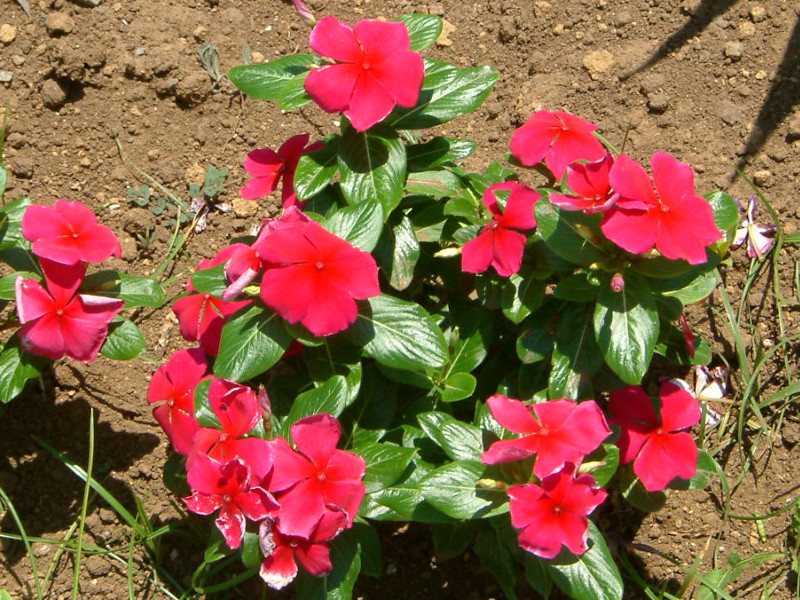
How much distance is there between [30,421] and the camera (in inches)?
115

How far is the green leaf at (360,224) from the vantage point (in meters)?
2.05

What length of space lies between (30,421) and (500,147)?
1887 mm

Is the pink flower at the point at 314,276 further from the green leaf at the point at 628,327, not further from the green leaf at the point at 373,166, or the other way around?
the green leaf at the point at 628,327

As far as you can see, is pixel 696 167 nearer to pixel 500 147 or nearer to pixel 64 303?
pixel 500 147

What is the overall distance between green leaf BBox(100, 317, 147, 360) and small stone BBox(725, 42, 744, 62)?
7.46 ft

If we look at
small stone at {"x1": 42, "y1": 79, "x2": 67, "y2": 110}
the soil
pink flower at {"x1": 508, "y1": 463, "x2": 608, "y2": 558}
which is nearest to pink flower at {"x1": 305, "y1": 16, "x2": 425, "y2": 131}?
pink flower at {"x1": 508, "y1": 463, "x2": 608, "y2": 558}

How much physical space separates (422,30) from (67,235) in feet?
3.43

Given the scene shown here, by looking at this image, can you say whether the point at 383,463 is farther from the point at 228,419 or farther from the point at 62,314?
the point at 62,314

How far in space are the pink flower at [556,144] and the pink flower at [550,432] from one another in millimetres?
610

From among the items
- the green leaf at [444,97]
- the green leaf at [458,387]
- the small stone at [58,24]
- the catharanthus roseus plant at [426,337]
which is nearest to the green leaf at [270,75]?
the catharanthus roseus plant at [426,337]

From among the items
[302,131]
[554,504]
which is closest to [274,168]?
[302,131]

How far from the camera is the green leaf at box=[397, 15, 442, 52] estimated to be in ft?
7.33

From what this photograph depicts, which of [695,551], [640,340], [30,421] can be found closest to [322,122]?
[30,421]

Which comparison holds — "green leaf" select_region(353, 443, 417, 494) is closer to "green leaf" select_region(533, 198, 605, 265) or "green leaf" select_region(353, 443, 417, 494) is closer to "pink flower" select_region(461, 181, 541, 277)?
"pink flower" select_region(461, 181, 541, 277)
